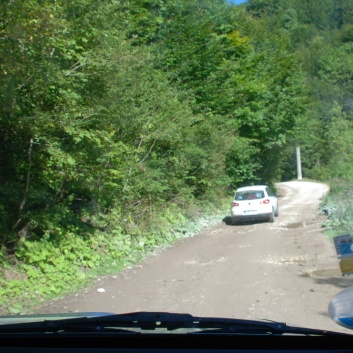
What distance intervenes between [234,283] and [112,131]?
19.8 ft

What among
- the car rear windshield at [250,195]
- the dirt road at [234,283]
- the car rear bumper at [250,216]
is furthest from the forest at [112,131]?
the car rear windshield at [250,195]

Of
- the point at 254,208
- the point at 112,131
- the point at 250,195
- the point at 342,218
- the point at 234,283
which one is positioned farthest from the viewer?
the point at 250,195

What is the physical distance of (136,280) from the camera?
11.5 m

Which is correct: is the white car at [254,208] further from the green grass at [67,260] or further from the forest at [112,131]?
the green grass at [67,260]

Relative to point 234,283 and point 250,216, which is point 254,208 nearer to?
point 250,216

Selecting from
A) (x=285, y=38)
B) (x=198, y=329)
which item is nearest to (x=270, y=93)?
(x=285, y=38)

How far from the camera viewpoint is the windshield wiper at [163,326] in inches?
136

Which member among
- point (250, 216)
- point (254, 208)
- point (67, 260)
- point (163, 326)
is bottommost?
point (250, 216)

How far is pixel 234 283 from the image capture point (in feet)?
34.9

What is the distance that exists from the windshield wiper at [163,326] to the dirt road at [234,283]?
12.3 feet

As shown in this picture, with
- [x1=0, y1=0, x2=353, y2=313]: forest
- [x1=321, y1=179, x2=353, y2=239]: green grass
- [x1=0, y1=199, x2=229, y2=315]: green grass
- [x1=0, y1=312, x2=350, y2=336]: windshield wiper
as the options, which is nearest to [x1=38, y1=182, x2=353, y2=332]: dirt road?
[x1=0, y1=199, x2=229, y2=315]: green grass

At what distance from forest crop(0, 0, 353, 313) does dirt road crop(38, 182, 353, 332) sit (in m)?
0.93

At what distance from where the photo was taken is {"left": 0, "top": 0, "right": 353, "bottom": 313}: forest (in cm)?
1038

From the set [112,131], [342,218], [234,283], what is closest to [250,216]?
[342,218]
